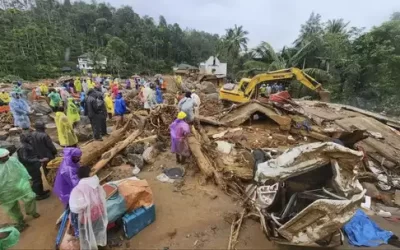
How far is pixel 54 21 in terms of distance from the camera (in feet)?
194

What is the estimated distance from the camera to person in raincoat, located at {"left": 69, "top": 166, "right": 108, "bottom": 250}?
3.12 meters

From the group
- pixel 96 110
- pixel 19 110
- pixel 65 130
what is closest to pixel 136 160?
pixel 65 130

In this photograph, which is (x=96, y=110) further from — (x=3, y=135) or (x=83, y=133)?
(x=3, y=135)

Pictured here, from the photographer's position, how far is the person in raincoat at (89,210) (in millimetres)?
3121

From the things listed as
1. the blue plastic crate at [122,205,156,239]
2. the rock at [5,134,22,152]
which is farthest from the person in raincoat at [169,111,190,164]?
the rock at [5,134,22,152]

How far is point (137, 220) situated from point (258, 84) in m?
9.12

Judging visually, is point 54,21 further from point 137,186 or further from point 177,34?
point 137,186

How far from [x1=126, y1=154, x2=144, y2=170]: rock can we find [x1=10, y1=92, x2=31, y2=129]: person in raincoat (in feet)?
14.1

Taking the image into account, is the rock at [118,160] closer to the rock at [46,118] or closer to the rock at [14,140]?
the rock at [14,140]

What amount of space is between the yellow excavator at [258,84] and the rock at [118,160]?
7.05 m

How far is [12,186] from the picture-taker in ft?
12.8

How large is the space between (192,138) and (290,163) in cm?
376

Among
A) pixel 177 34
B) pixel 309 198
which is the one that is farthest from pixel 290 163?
pixel 177 34

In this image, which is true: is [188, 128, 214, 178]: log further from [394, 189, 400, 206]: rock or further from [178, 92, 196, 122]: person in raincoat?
[394, 189, 400, 206]: rock
